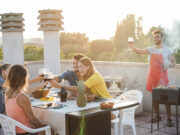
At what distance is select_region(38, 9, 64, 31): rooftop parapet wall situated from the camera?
6.07 m

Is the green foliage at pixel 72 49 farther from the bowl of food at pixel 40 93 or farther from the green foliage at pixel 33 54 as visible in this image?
the bowl of food at pixel 40 93

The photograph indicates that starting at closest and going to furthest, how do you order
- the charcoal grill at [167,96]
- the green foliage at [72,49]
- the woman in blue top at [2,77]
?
the woman in blue top at [2,77] → the charcoal grill at [167,96] → the green foliage at [72,49]

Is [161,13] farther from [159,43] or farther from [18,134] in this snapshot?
[18,134]

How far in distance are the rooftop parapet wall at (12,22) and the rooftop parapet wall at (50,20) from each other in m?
0.75

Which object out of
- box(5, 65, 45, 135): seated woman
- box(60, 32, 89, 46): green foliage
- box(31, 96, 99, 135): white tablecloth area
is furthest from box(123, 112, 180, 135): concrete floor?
box(60, 32, 89, 46): green foliage

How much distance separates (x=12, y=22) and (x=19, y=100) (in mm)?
4039

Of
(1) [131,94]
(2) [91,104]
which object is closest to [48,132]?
(2) [91,104]

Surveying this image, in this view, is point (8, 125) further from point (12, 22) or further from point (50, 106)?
point (12, 22)

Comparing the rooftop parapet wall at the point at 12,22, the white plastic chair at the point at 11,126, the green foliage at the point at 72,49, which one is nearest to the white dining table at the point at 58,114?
the white plastic chair at the point at 11,126

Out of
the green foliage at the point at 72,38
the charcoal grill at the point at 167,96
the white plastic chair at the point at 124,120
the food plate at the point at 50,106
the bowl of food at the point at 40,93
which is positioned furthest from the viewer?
the green foliage at the point at 72,38

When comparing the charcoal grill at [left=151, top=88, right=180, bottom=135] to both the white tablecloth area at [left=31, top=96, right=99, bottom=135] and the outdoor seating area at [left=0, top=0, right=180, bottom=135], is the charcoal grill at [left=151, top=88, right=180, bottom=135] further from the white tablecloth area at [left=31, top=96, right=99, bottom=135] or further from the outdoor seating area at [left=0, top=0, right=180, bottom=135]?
the white tablecloth area at [left=31, top=96, right=99, bottom=135]

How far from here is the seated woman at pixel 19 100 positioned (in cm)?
310

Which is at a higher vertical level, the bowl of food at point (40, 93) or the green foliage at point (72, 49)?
the green foliage at point (72, 49)

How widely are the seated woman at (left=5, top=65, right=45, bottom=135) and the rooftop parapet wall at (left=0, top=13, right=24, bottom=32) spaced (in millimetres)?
3757
